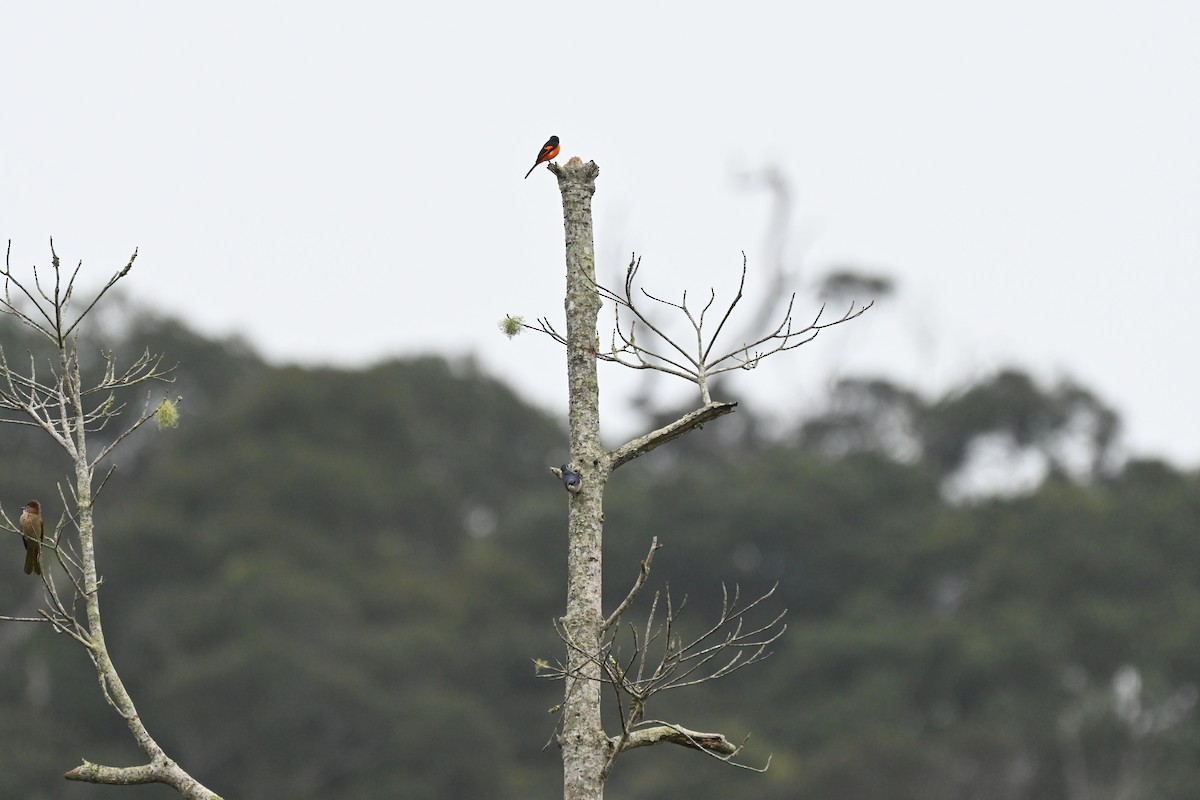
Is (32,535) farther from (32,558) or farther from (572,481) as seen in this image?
(572,481)

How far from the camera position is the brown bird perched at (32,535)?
7.14m

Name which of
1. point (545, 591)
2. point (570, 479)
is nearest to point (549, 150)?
point (570, 479)

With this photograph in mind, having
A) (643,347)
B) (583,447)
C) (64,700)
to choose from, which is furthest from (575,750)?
(64,700)

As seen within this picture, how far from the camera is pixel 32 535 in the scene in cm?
761

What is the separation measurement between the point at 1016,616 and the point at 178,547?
2355cm

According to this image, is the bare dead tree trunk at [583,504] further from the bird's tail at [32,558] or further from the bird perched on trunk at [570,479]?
the bird's tail at [32,558]

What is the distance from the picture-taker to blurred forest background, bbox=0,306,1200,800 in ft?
136

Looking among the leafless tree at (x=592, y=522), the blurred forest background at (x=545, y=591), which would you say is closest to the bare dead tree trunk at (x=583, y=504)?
the leafless tree at (x=592, y=522)

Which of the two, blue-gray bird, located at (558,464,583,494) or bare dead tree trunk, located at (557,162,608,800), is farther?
blue-gray bird, located at (558,464,583,494)

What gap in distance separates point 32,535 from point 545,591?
140 feet

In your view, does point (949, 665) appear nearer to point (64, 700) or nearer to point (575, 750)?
point (64, 700)

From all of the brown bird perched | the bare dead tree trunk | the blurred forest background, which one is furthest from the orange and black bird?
the blurred forest background

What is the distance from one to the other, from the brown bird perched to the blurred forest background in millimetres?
32170

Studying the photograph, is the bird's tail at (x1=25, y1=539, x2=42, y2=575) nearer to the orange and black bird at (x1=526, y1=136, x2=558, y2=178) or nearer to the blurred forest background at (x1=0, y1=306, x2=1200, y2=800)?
the orange and black bird at (x1=526, y1=136, x2=558, y2=178)
